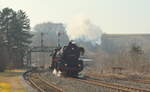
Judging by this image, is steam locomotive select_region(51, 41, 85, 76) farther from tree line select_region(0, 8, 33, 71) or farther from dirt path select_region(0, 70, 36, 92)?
tree line select_region(0, 8, 33, 71)

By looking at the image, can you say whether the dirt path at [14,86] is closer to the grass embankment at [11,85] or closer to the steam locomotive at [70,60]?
the grass embankment at [11,85]

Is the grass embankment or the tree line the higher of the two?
the tree line

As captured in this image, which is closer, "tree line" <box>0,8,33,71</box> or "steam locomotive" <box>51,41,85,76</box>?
"steam locomotive" <box>51,41,85,76</box>

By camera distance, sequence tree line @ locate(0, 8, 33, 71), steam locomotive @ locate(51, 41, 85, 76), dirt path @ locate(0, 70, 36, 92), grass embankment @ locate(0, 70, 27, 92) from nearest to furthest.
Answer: dirt path @ locate(0, 70, 36, 92), grass embankment @ locate(0, 70, 27, 92), steam locomotive @ locate(51, 41, 85, 76), tree line @ locate(0, 8, 33, 71)

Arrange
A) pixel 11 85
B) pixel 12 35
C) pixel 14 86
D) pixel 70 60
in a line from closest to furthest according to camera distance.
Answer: pixel 14 86 < pixel 11 85 < pixel 70 60 < pixel 12 35

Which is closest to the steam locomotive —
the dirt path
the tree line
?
the dirt path

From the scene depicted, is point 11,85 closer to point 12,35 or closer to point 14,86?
point 14,86

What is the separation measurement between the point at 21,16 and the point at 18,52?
1280 cm

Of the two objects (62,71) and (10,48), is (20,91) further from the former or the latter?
(10,48)

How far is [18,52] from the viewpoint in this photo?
317ft

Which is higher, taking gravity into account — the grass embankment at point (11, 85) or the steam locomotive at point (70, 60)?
the steam locomotive at point (70, 60)

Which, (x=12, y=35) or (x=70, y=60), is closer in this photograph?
(x=70, y=60)

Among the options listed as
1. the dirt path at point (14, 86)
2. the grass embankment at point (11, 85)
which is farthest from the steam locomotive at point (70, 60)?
the grass embankment at point (11, 85)

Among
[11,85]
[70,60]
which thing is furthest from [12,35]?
[11,85]
